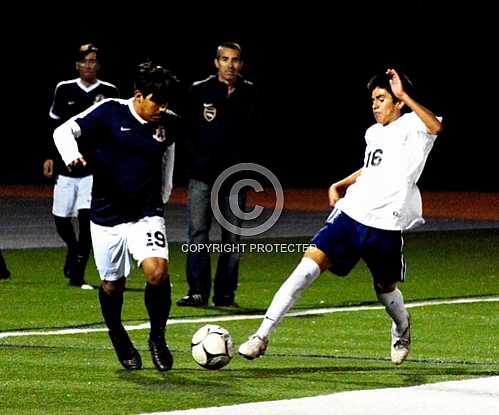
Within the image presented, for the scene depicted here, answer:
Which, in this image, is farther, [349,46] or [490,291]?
[349,46]

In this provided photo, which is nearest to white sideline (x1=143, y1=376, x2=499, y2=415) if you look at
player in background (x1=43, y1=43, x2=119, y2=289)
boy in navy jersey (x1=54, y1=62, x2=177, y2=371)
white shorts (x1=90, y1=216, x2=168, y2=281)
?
boy in navy jersey (x1=54, y1=62, x2=177, y2=371)

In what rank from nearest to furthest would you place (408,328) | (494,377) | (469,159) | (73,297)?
(494,377) → (408,328) → (73,297) → (469,159)

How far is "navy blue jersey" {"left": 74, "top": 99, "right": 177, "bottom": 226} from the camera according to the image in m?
10.7

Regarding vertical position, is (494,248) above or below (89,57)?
below

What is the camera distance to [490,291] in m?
15.9

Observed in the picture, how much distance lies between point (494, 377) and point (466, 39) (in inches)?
992

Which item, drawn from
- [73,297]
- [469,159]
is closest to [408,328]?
[73,297]

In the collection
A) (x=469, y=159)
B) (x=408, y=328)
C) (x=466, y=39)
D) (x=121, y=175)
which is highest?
(x=121, y=175)

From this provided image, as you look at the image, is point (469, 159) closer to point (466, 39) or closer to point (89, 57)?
point (466, 39)

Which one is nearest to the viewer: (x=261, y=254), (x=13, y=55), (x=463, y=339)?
(x=463, y=339)

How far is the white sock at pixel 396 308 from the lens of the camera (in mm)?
10992

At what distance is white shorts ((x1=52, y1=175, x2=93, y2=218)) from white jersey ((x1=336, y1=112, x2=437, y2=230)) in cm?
577

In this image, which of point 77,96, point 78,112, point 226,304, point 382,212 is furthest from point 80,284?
point 382,212

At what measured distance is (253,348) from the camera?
Result: 10477 millimetres
